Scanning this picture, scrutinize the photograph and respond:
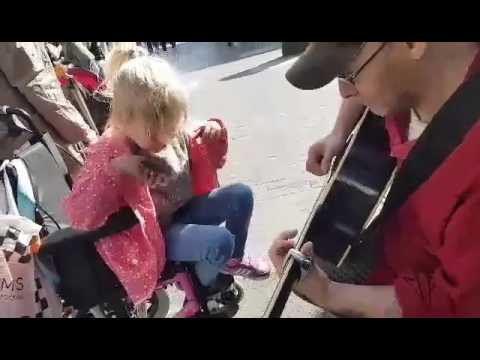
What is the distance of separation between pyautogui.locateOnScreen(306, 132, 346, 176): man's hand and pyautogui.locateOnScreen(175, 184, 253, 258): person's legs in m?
0.11

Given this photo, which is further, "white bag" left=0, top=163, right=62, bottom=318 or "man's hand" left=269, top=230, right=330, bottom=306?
"white bag" left=0, top=163, right=62, bottom=318

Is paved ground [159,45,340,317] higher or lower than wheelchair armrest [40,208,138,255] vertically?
higher

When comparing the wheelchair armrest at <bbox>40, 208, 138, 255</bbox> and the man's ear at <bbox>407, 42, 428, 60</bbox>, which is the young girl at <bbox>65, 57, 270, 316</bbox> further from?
the man's ear at <bbox>407, 42, 428, 60</bbox>

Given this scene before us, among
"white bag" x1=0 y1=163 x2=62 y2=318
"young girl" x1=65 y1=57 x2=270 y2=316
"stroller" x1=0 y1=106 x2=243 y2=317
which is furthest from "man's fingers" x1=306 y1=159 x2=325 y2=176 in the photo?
"white bag" x1=0 y1=163 x2=62 y2=318

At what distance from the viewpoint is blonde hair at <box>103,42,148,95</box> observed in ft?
2.28

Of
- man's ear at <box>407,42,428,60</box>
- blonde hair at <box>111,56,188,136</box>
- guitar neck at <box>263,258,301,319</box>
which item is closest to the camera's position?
man's ear at <box>407,42,428,60</box>

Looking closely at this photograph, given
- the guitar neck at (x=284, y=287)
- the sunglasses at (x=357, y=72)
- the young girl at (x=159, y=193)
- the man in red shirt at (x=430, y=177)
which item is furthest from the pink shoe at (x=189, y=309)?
the sunglasses at (x=357, y=72)

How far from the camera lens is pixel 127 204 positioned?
814mm

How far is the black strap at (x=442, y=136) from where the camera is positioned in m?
0.58

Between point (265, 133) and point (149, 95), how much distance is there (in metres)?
0.19
